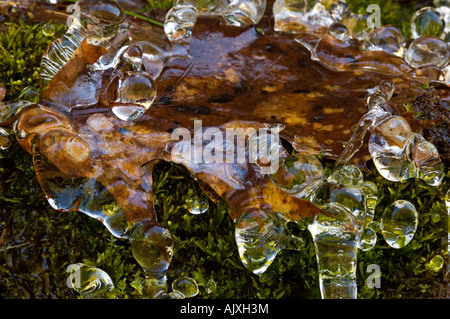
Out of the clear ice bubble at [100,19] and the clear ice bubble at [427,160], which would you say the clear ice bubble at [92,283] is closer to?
the clear ice bubble at [100,19]

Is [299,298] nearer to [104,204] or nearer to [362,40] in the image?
[104,204]

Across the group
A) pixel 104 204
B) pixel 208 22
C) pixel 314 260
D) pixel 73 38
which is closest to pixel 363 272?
pixel 314 260

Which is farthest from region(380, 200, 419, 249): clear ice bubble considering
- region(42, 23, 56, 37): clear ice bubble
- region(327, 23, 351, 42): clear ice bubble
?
region(42, 23, 56, 37): clear ice bubble

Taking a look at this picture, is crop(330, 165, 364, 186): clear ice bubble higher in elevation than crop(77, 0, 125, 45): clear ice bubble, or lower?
lower

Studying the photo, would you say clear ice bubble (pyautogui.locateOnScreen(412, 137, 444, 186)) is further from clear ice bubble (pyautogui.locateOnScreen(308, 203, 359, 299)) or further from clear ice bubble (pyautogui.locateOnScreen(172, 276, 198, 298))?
clear ice bubble (pyautogui.locateOnScreen(172, 276, 198, 298))

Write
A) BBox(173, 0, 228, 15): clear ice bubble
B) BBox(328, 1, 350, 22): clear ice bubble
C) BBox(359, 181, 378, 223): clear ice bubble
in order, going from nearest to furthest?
BBox(359, 181, 378, 223): clear ice bubble < BBox(173, 0, 228, 15): clear ice bubble < BBox(328, 1, 350, 22): clear ice bubble
